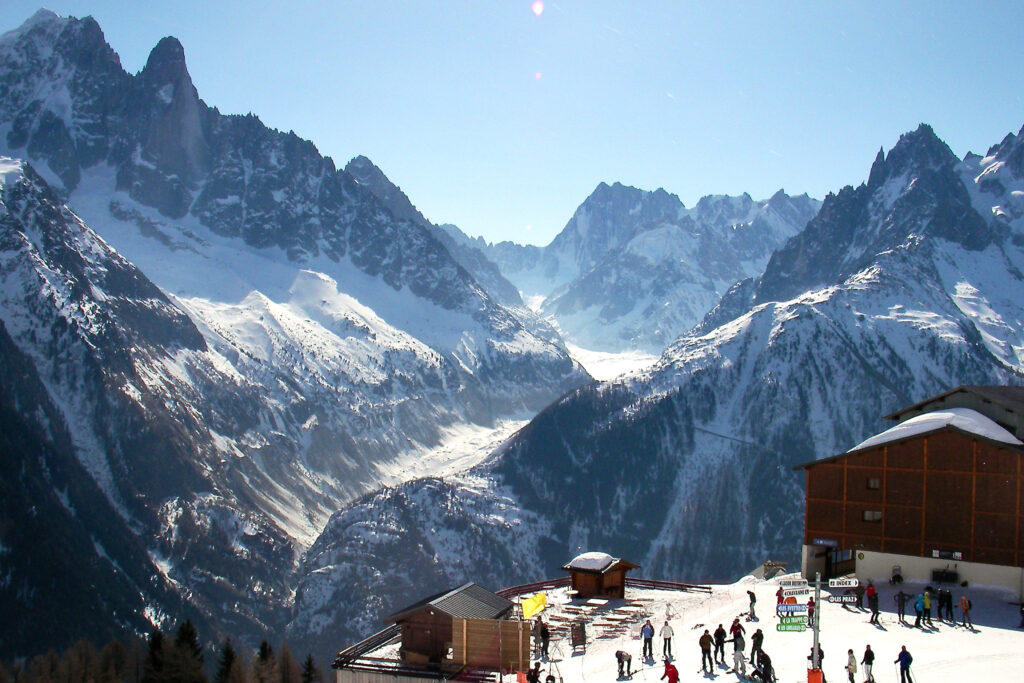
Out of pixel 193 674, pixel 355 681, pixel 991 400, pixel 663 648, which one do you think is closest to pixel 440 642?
pixel 355 681

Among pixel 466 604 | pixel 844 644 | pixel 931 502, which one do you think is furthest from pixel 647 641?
pixel 931 502

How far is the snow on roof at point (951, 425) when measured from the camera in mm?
66506

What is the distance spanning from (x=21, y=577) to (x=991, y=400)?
157249mm

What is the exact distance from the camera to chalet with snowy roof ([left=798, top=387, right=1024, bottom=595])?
63156 millimetres

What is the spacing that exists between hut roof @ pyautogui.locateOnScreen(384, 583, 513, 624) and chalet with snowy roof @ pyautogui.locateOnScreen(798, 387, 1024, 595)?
85.5ft

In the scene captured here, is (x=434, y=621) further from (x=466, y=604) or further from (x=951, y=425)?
(x=951, y=425)

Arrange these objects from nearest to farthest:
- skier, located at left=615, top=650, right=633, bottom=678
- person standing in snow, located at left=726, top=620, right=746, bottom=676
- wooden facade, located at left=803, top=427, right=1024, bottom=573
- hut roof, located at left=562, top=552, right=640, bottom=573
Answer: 1. person standing in snow, located at left=726, top=620, right=746, bottom=676
2. skier, located at left=615, top=650, right=633, bottom=678
3. wooden facade, located at left=803, top=427, right=1024, bottom=573
4. hut roof, located at left=562, top=552, right=640, bottom=573

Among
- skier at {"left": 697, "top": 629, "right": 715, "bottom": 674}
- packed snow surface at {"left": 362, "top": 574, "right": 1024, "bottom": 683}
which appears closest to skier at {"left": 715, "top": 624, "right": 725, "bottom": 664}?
packed snow surface at {"left": 362, "top": 574, "right": 1024, "bottom": 683}

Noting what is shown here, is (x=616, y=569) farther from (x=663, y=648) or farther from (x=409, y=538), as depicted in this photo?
(x=409, y=538)

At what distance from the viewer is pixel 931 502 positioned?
6631 centimetres

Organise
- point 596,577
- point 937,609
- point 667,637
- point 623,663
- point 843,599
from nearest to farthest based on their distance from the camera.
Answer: point 623,663 < point 667,637 < point 937,609 < point 843,599 < point 596,577

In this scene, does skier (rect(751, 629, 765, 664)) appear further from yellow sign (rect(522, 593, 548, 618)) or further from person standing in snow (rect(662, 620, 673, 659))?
yellow sign (rect(522, 593, 548, 618))

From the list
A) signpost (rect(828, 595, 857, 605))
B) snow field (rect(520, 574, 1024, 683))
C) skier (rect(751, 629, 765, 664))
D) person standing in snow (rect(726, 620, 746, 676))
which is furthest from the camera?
signpost (rect(828, 595, 857, 605))

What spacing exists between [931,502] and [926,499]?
1.22 ft
